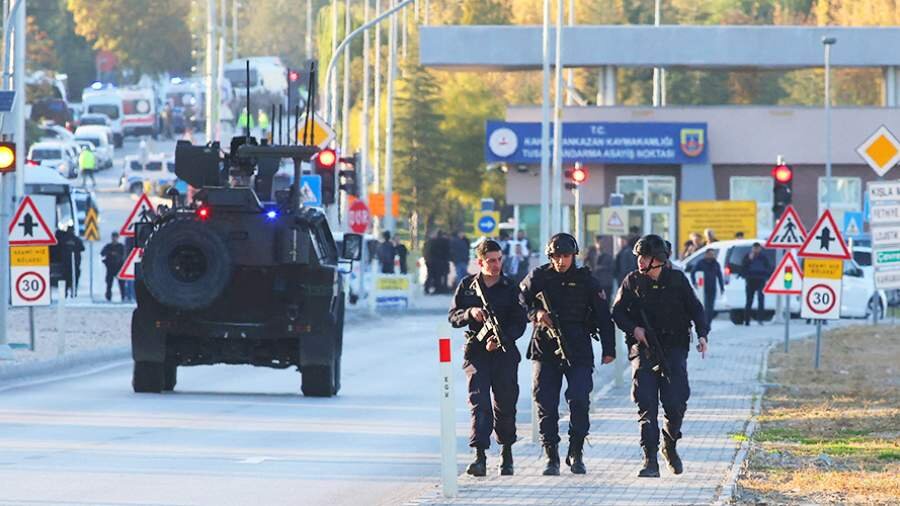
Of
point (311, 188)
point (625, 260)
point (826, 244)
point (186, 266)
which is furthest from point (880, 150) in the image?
point (311, 188)

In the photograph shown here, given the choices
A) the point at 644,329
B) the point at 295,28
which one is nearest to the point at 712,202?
the point at 644,329

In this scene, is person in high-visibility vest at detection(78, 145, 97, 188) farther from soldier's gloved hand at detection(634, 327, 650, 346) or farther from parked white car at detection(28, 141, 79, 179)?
soldier's gloved hand at detection(634, 327, 650, 346)

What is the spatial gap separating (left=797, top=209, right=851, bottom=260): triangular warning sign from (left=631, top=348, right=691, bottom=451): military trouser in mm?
13894

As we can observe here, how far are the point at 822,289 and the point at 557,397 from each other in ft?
45.3

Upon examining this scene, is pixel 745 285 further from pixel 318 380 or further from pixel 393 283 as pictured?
pixel 318 380

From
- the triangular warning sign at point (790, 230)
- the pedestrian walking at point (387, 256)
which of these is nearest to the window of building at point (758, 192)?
the pedestrian walking at point (387, 256)

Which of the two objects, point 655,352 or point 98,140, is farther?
point 98,140

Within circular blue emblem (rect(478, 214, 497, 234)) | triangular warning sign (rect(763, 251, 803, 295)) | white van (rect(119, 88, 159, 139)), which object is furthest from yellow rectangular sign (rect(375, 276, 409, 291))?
white van (rect(119, 88, 159, 139))

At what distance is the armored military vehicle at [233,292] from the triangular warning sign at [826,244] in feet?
25.1

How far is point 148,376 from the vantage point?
79.2 ft

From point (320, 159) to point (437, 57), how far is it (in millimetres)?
29857

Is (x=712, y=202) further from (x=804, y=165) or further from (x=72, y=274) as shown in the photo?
(x=72, y=274)

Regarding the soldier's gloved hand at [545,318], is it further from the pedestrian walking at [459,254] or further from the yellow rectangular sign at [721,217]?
the yellow rectangular sign at [721,217]

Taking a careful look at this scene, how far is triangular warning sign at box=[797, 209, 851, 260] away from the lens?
96.2ft
